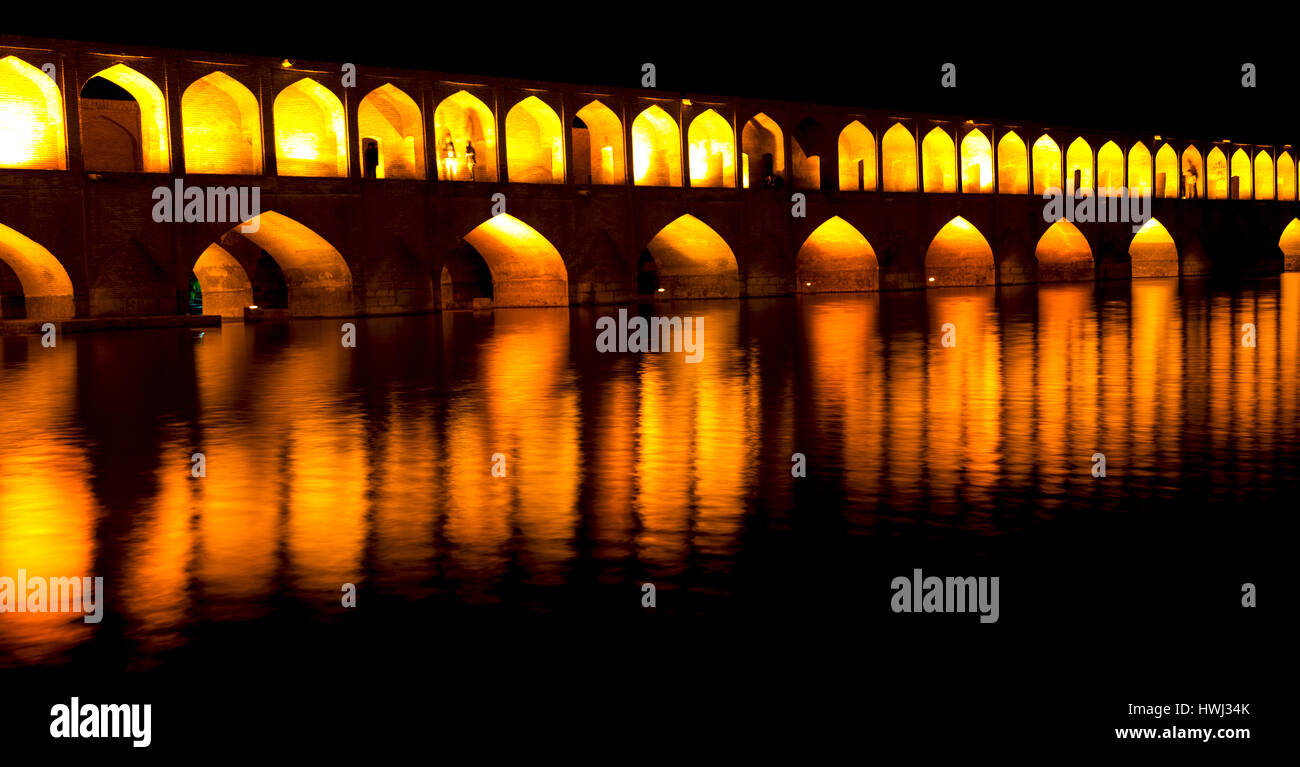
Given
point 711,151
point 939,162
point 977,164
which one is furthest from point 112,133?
point 977,164

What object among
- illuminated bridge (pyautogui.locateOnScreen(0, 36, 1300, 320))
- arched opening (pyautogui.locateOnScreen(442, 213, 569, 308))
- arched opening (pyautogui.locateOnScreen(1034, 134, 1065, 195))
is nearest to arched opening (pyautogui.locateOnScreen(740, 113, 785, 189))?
illuminated bridge (pyautogui.locateOnScreen(0, 36, 1300, 320))

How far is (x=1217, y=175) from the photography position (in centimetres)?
4297

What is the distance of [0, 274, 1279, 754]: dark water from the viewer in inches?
130

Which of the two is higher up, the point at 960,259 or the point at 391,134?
the point at 391,134

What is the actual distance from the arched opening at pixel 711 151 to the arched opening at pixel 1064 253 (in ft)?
38.5

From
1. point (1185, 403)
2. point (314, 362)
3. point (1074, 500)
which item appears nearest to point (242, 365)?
point (314, 362)

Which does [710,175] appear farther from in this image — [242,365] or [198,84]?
[242,365]

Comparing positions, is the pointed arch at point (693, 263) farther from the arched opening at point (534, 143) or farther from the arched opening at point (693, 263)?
the arched opening at point (534, 143)

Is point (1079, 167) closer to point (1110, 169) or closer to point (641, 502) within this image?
point (1110, 169)

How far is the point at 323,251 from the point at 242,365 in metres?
12.3

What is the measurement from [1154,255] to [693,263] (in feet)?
59.9

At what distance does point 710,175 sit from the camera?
3102cm

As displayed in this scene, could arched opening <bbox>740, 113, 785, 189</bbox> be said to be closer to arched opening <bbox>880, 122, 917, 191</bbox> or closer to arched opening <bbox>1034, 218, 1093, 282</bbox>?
arched opening <bbox>880, 122, 917, 191</bbox>

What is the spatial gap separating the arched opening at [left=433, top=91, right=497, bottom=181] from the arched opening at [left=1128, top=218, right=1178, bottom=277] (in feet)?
76.1
